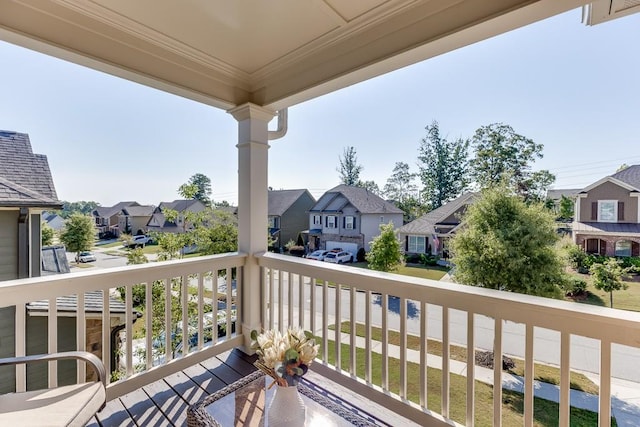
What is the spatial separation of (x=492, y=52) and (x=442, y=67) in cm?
40

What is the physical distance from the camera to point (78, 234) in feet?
7.79

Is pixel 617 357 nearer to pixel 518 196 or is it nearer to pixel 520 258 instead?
pixel 520 258

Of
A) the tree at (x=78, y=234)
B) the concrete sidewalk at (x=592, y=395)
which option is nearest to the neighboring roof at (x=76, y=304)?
the tree at (x=78, y=234)

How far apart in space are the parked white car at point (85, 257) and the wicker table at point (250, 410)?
163 centimetres

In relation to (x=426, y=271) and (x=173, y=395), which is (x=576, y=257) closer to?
(x=426, y=271)

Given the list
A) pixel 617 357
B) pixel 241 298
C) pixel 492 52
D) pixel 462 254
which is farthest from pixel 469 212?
pixel 241 298

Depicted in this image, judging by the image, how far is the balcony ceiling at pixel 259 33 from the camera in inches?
67.7

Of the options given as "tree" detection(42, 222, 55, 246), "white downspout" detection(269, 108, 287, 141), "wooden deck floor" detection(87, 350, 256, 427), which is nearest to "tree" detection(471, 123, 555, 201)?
"white downspout" detection(269, 108, 287, 141)

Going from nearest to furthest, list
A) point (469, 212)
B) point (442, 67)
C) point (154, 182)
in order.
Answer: point (469, 212)
point (442, 67)
point (154, 182)

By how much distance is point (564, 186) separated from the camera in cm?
176

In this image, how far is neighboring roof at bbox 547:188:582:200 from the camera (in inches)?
66.6

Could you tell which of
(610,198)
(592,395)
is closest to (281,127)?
(610,198)

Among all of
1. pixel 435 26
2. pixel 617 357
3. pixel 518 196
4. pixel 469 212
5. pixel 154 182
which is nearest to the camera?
pixel 617 357

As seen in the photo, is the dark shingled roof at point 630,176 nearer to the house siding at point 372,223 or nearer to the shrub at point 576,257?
the shrub at point 576,257
